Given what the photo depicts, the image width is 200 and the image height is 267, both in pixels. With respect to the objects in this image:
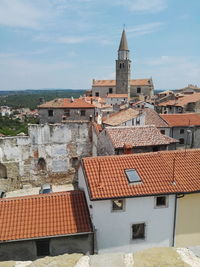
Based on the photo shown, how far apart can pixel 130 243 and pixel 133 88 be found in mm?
100128

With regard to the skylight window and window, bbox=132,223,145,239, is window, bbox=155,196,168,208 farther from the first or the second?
the skylight window

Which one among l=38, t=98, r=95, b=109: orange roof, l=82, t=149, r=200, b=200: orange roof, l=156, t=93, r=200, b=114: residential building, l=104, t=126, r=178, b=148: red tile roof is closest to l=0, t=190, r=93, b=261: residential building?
l=82, t=149, r=200, b=200: orange roof

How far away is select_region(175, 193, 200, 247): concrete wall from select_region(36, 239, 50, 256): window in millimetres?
7564

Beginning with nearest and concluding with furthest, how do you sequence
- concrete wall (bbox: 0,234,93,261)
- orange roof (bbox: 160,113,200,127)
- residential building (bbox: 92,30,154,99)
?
1. concrete wall (bbox: 0,234,93,261)
2. orange roof (bbox: 160,113,200,127)
3. residential building (bbox: 92,30,154,99)

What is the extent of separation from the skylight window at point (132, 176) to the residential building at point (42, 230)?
332 centimetres

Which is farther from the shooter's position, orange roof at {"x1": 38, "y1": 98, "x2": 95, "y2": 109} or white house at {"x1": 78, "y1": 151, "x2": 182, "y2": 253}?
orange roof at {"x1": 38, "y1": 98, "x2": 95, "y2": 109}

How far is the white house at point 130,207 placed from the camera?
14.2 meters

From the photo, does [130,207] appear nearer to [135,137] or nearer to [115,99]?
[135,137]

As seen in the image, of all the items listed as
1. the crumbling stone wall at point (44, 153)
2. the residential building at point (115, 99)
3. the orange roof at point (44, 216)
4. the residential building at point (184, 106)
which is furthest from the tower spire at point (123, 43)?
the orange roof at point (44, 216)

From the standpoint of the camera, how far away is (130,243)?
48.5 ft

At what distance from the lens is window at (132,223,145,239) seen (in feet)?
49.3

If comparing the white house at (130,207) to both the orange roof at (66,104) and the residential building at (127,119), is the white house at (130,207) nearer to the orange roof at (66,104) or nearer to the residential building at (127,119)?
the residential building at (127,119)

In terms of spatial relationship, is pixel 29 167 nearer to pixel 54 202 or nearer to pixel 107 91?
pixel 54 202

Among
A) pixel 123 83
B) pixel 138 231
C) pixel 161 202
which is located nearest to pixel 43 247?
pixel 138 231
